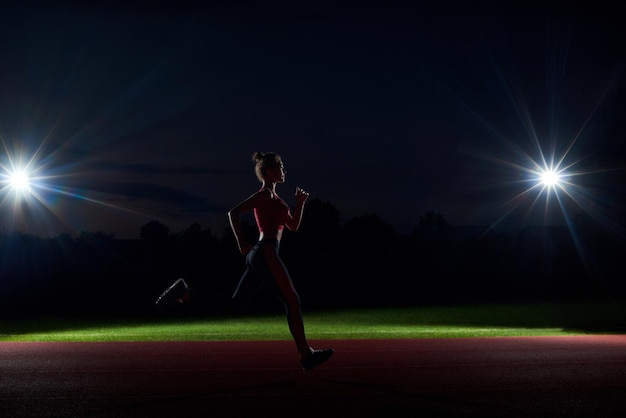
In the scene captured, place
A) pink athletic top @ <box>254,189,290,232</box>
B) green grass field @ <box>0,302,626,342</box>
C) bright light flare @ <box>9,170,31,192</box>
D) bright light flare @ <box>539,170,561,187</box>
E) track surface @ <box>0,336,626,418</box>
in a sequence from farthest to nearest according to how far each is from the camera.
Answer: bright light flare @ <box>539,170,561,187</box> < bright light flare @ <box>9,170,31,192</box> < green grass field @ <box>0,302,626,342</box> < pink athletic top @ <box>254,189,290,232</box> < track surface @ <box>0,336,626,418</box>

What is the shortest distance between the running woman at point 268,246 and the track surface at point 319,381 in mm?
895

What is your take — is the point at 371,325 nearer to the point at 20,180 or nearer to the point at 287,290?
the point at 287,290

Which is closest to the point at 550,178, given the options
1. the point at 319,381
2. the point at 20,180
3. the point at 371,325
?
the point at 371,325

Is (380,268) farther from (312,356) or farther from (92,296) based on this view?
(312,356)

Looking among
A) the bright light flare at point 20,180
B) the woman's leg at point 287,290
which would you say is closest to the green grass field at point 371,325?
the woman's leg at point 287,290

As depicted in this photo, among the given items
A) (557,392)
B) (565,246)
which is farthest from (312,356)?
(565,246)

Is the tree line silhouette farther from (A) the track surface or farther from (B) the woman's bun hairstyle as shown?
(B) the woman's bun hairstyle

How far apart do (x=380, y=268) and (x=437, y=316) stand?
18428 millimetres

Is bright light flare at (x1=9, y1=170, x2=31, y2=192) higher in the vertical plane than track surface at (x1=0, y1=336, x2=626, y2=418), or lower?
higher

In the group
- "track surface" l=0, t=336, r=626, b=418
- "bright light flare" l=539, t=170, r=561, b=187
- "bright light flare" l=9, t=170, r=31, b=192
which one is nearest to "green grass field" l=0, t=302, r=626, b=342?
"track surface" l=0, t=336, r=626, b=418

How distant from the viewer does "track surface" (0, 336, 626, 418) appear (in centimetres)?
750

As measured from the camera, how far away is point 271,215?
8.51m

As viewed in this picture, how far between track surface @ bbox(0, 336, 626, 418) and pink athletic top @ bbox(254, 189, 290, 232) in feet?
5.96

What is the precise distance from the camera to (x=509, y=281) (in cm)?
4531
